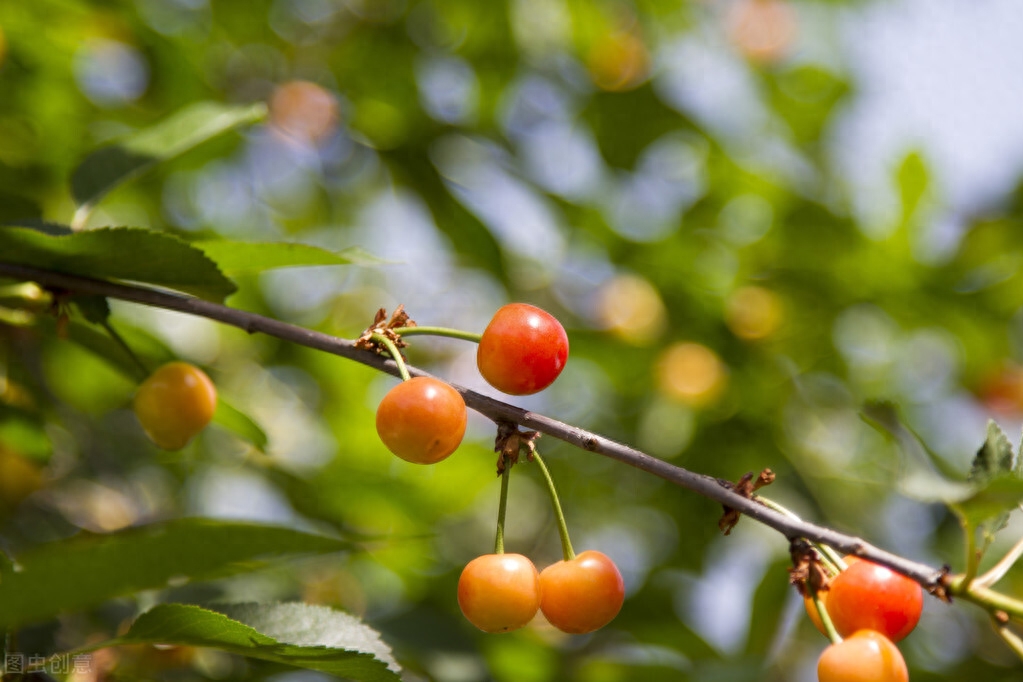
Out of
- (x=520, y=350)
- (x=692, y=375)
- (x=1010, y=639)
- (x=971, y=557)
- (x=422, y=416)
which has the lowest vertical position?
(x=1010, y=639)

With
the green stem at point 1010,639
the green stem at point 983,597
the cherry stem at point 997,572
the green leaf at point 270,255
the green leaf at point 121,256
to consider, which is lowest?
the green stem at point 1010,639

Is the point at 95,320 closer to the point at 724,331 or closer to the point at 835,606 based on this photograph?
the point at 835,606

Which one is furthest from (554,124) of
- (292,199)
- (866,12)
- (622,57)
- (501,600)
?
(501,600)

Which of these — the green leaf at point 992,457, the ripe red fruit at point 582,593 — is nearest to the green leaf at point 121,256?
the ripe red fruit at point 582,593

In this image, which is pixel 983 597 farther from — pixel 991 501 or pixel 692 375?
pixel 692 375

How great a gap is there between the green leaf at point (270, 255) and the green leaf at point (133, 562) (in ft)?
1.66

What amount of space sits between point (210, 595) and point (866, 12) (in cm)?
435

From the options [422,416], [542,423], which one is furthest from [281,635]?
[542,423]

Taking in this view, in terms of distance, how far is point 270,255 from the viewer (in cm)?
164

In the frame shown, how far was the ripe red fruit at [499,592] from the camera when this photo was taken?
136 cm

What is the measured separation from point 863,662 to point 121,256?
1340 mm

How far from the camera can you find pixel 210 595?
2.18 meters

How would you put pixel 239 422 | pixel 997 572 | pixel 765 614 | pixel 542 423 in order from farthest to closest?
1. pixel 765 614
2. pixel 239 422
3. pixel 542 423
4. pixel 997 572

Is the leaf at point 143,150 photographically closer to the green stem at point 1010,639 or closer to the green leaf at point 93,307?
the green leaf at point 93,307
